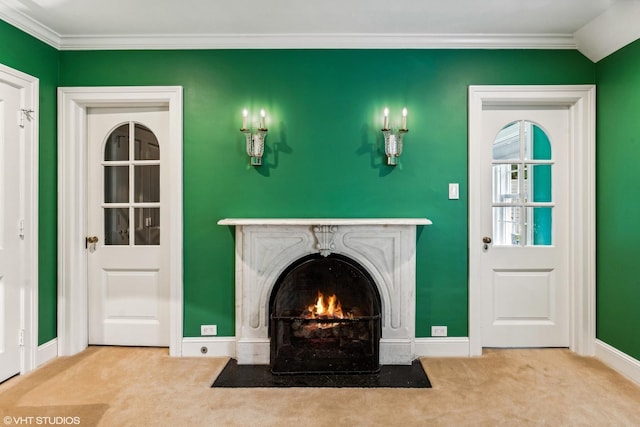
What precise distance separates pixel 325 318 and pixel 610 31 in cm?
274

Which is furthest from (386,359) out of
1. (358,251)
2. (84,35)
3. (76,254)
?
(84,35)

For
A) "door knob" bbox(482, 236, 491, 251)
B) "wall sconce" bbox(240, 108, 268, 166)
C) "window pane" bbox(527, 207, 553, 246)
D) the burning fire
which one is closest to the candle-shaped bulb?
"wall sconce" bbox(240, 108, 268, 166)

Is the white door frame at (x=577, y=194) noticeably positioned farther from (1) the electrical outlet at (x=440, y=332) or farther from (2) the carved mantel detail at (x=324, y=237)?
(2) the carved mantel detail at (x=324, y=237)

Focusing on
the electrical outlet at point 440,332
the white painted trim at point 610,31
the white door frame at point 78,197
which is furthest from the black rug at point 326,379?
the white painted trim at point 610,31

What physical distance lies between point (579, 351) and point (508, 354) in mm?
542

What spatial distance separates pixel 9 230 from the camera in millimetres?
2416

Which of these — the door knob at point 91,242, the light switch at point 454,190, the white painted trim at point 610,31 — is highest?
the white painted trim at point 610,31

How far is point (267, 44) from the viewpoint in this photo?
2760 millimetres

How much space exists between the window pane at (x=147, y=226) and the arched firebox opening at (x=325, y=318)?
1096 millimetres

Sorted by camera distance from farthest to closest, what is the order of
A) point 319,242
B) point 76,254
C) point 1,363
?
point 76,254 < point 319,242 < point 1,363

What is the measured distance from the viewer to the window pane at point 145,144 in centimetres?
293

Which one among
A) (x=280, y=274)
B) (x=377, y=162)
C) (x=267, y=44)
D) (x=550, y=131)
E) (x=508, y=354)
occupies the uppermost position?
(x=267, y=44)

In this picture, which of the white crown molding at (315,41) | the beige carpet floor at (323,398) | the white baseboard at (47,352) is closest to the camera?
the beige carpet floor at (323,398)

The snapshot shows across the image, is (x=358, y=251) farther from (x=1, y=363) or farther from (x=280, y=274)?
(x=1, y=363)
